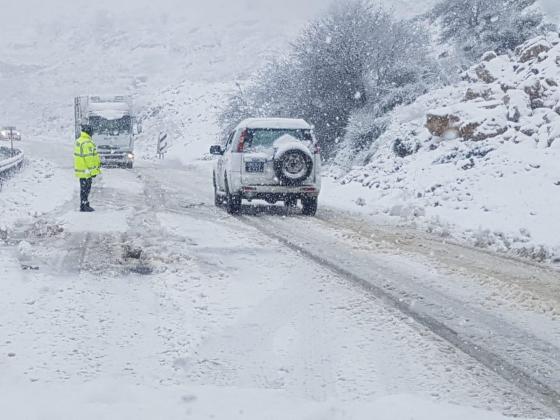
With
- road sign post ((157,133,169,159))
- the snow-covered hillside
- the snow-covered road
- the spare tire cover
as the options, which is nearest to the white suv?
the spare tire cover

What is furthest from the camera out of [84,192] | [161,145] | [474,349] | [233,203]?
[161,145]

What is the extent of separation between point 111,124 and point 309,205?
57.6 feet

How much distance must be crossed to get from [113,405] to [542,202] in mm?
10270

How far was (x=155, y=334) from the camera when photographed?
4.95 m

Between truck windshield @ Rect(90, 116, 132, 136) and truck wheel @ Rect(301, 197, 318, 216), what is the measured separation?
1738 centimetres

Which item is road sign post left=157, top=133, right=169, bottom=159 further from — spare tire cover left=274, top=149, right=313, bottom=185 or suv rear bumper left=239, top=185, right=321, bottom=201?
spare tire cover left=274, top=149, right=313, bottom=185

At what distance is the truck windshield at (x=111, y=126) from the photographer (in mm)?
28344

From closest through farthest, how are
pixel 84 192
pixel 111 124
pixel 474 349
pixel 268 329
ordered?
pixel 474 349 < pixel 268 329 < pixel 84 192 < pixel 111 124

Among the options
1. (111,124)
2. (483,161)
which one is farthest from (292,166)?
(111,124)

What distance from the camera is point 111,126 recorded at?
28.5 m

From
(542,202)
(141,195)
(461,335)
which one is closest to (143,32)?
(141,195)

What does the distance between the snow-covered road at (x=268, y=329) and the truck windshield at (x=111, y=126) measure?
766 inches

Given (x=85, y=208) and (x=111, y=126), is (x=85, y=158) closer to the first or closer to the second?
(x=85, y=208)

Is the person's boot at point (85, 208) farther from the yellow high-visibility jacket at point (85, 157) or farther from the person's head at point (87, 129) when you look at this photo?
the person's head at point (87, 129)
